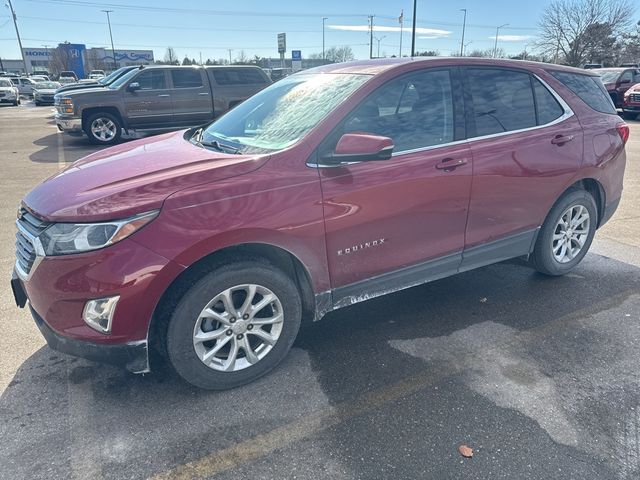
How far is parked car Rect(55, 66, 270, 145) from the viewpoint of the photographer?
11.6 meters

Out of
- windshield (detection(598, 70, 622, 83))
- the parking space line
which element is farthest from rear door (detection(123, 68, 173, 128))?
windshield (detection(598, 70, 622, 83))

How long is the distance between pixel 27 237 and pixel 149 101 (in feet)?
33.9

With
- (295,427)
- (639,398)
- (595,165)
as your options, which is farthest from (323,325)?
(595,165)

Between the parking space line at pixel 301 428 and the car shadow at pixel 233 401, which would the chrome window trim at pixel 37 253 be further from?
the parking space line at pixel 301 428

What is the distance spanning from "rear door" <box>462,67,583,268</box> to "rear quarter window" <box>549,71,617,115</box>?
26cm

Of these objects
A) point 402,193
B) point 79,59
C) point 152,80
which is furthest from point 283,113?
point 79,59

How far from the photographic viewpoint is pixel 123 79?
12.0 metres

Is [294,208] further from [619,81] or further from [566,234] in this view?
[619,81]

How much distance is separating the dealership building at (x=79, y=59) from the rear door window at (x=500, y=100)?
215 feet

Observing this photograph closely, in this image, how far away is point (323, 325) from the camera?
353cm

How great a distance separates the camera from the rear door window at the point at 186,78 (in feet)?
39.8

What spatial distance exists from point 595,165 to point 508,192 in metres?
1.09

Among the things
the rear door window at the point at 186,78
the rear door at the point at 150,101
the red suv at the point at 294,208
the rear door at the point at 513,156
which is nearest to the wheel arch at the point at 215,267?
the red suv at the point at 294,208

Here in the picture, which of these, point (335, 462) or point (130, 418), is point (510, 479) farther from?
point (130, 418)
